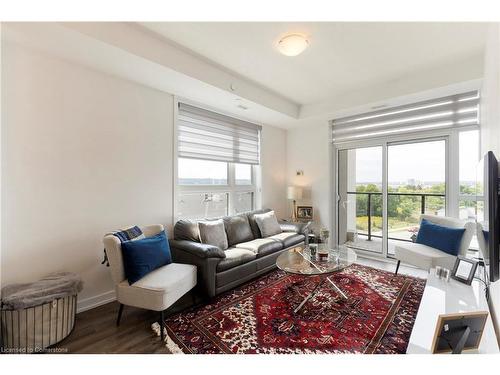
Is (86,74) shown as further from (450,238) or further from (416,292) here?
(450,238)

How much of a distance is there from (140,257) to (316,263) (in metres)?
1.81

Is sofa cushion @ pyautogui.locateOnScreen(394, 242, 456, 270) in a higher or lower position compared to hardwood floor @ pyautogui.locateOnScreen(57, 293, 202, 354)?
higher

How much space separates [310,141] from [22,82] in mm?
4346

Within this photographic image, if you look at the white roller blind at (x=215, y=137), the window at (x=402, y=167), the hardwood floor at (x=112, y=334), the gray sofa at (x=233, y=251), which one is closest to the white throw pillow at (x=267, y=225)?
the gray sofa at (x=233, y=251)

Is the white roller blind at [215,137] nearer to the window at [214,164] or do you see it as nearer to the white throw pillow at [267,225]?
the window at [214,164]

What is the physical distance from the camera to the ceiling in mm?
2180

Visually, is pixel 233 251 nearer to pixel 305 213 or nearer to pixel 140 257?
pixel 140 257

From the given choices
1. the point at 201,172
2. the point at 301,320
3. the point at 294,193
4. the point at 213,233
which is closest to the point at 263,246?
the point at 213,233

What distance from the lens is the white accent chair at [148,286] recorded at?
197cm

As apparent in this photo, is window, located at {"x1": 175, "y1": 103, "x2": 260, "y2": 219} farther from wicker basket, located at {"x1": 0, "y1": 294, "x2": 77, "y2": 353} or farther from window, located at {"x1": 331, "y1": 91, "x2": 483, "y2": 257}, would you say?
window, located at {"x1": 331, "y1": 91, "x2": 483, "y2": 257}

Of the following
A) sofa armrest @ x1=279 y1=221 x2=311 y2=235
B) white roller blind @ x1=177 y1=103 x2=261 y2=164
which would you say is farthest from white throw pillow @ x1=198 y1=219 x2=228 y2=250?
sofa armrest @ x1=279 y1=221 x2=311 y2=235

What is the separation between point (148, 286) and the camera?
1998 mm

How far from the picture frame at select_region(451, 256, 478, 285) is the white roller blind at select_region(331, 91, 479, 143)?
83.4 inches

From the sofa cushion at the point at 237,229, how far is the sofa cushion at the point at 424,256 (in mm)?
2143
